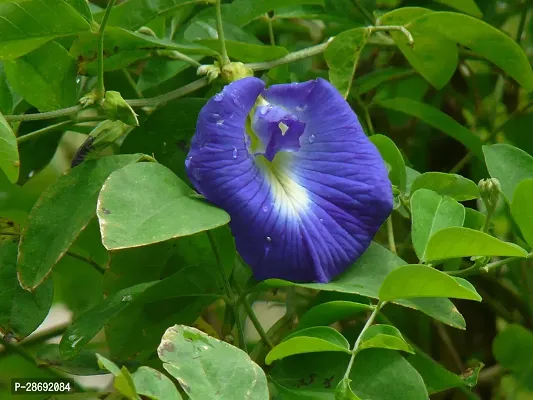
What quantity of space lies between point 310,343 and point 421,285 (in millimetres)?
89

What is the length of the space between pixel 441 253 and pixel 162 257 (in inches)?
10.0

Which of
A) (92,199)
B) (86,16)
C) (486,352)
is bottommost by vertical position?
(486,352)

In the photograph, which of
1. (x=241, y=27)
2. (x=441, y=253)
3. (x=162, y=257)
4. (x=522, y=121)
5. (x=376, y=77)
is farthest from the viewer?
(x=522, y=121)

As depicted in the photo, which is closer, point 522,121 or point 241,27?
point 241,27

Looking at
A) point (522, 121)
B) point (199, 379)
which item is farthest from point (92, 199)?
point (522, 121)

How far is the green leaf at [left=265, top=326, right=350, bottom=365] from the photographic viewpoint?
60 centimetres

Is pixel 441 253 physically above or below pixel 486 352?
above

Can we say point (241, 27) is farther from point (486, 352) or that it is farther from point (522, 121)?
point (486, 352)

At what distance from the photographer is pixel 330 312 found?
0.69 meters

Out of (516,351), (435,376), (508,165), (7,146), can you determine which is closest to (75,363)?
(7,146)

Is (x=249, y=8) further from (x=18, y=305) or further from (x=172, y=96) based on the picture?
(x=18, y=305)

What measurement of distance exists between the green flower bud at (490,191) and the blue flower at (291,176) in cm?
8

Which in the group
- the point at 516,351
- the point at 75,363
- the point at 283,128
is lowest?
the point at 516,351

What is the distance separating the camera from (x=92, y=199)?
69 centimetres
